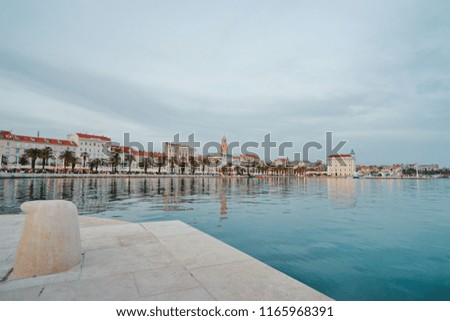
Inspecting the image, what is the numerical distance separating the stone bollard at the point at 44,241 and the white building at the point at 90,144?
13833cm

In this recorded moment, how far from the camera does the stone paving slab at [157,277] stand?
391 cm

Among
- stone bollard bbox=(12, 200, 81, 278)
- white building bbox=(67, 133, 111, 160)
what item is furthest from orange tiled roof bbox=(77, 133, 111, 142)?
stone bollard bbox=(12, 200, 81, 278)

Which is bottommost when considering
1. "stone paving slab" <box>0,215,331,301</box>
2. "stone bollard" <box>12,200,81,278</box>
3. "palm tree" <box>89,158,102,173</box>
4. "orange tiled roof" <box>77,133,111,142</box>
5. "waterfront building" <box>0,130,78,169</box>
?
"stone paving slab" <box>0,215,331,301</box>

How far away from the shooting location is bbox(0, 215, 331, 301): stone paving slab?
3912 mm

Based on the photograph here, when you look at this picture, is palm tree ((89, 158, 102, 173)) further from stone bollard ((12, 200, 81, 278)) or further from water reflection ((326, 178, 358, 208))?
stone bollard ((12, 200, 81, 278))

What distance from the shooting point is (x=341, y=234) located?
11.6 metres

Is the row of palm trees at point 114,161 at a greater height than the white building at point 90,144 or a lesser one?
lesser

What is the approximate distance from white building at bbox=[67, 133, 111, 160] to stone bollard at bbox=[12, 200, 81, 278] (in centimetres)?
13833

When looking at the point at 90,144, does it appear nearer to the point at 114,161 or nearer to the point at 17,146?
the point at 17,146

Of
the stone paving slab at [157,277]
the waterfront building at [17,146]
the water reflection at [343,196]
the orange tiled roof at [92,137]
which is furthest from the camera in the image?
the orange tiled roof at [92,137]

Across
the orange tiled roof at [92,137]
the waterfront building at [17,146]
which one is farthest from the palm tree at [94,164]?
the orange tiled roof at [92,137]

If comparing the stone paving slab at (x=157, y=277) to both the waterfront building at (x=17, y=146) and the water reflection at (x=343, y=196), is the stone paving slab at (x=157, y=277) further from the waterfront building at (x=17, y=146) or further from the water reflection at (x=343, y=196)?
the waterfront building at (x=17, y=146)

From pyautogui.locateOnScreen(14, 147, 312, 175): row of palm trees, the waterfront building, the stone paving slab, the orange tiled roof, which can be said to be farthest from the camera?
the orange tiled roof
